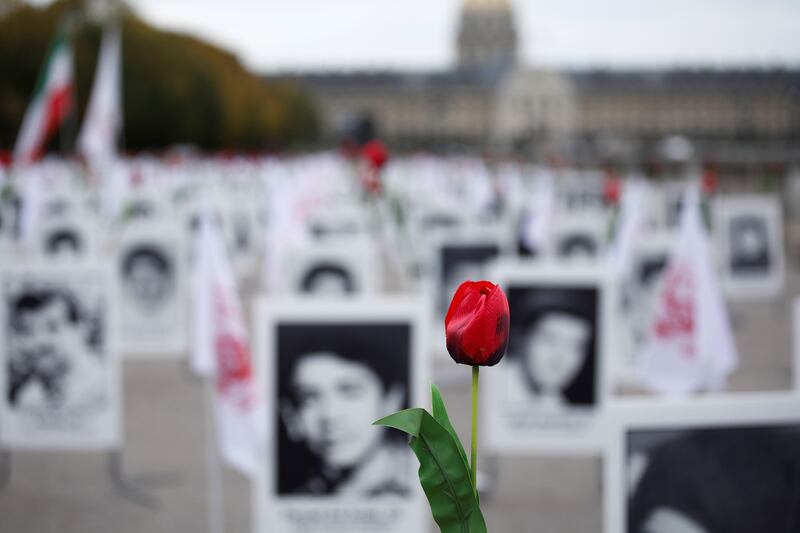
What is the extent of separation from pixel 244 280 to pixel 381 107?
105550 millimetres

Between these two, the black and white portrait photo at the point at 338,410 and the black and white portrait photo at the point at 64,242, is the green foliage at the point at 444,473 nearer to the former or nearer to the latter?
the black and white portrait photo at the point at 338,410

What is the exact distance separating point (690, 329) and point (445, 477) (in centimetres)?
320

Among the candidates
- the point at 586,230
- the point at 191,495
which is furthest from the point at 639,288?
the point at 191,495

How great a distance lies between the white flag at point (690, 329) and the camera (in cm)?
460

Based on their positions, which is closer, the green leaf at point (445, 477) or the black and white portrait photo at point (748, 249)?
the green leaf at point (445, 477)

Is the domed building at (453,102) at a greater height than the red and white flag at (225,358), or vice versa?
the domed building at (453,102)

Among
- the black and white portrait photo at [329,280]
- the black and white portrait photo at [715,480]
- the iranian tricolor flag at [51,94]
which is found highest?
the iranian tricolor flag at [51,94]

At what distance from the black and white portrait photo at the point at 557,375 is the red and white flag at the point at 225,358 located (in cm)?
112

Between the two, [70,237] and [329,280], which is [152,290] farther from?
[329,280]

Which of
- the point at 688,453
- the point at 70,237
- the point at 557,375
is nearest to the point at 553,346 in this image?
the point at 557,375

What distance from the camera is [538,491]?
5.45 m

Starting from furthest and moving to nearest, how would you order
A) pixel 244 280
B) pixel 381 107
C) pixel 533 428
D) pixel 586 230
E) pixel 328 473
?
pixel 381 107 → pixel 244 280 → pixel 586 230 → pixel 533 428 → pixel 328 473

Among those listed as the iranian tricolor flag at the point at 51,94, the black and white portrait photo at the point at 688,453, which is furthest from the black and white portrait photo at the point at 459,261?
the iranian tricolor flag at the point at 51,94

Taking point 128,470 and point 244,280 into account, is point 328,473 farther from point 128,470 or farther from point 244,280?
point 244,280
